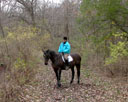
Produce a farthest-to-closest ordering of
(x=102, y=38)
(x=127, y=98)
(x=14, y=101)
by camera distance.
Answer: (x=102, y=38) < (x=127, y=98) < (x=14, y=101)

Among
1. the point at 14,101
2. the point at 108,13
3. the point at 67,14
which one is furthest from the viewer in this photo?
the point at 67,14

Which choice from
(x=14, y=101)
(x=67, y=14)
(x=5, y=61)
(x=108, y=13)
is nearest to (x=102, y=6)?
(x=108, y=13)

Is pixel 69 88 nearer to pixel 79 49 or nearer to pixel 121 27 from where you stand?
pixel 121 27

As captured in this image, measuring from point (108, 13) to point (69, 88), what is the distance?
17.0 feet

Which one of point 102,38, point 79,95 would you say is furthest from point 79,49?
point 79,95

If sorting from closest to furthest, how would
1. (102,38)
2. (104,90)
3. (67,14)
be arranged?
1. (104,90)
2. (102,38)
3. (67,14)

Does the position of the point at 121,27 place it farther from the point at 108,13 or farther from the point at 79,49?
the point at 79,49

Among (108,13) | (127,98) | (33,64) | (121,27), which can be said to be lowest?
(127,98)

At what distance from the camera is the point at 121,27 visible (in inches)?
359

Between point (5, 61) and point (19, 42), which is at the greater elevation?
point (19, 42)

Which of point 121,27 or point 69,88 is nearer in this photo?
point 69,88

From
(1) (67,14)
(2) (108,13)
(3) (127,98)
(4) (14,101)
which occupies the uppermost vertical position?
(1) (67,14)

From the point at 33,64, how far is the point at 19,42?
1.71 m

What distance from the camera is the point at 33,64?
927 centimetres
